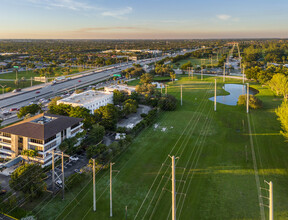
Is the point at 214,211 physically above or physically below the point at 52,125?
below

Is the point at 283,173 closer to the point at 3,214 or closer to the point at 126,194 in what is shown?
the point at 126,194

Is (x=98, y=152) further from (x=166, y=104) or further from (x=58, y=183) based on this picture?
(x=166, y=104)

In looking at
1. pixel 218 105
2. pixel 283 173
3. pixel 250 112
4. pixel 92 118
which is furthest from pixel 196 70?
pixel 283 173

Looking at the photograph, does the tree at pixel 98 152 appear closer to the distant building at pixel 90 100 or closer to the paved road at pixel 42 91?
the distant building at pixel 90 100

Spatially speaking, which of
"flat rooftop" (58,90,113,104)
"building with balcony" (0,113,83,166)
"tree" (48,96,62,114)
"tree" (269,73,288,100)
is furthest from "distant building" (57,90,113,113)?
"tree" (269,73,288,100)

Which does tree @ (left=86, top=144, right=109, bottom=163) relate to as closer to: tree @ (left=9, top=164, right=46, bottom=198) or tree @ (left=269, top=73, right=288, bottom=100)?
tree @ (left=9, top=164, right=46, bottom=198)
